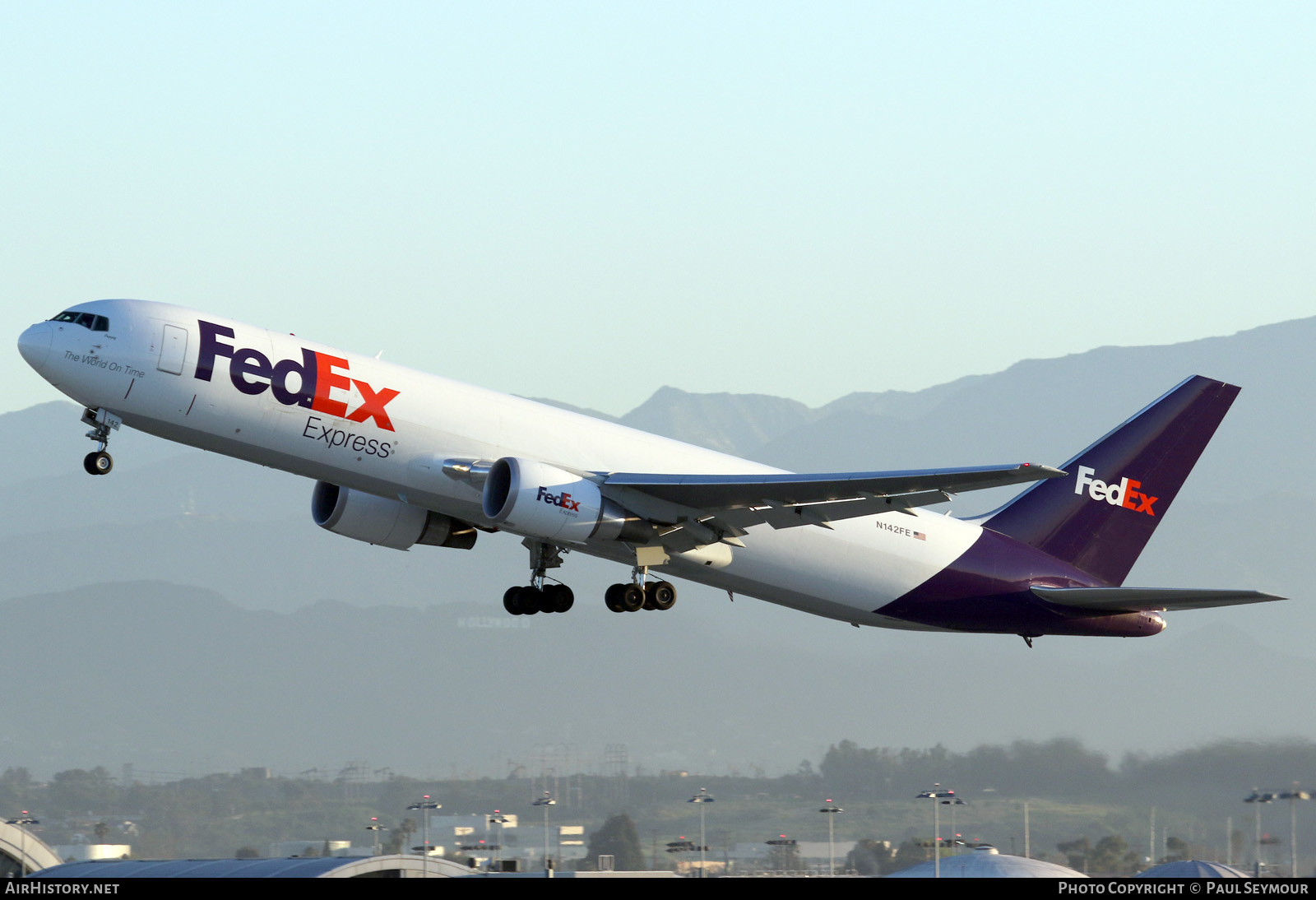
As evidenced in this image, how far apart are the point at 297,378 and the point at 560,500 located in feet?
19.4

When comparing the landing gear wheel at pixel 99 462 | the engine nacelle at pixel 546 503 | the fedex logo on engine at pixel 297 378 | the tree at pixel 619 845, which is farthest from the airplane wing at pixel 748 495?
the tree at pixel 619 845

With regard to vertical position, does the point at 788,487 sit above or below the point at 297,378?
below

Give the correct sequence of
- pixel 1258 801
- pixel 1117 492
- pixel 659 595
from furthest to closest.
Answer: pixel 1258 801 → pixel 1117 492 → pixel 659 595

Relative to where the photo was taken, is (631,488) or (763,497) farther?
(631,488)

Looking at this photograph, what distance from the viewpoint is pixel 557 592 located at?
37.8m

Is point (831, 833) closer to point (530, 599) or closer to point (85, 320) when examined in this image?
point (530, 599)

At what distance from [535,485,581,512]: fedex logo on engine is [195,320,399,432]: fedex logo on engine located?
3373mm

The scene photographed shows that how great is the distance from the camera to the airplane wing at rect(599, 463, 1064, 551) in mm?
31141

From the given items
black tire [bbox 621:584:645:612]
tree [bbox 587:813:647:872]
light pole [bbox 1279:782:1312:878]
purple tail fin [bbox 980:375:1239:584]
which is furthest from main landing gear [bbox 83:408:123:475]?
tree [bbox 587:813:647:872]

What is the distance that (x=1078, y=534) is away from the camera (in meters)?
39.2

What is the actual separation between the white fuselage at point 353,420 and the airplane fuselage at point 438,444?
0.03 m

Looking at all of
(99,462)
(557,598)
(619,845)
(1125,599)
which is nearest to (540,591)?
(557,598)

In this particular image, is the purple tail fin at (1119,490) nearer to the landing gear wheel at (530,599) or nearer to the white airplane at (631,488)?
the white airplane at (631,488)

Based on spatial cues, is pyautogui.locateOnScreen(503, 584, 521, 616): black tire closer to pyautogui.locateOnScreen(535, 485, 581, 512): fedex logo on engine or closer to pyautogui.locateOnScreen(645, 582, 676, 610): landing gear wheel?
pyautogui.locateOnScreen(645, 582, 676, 610): landing gear wheel
